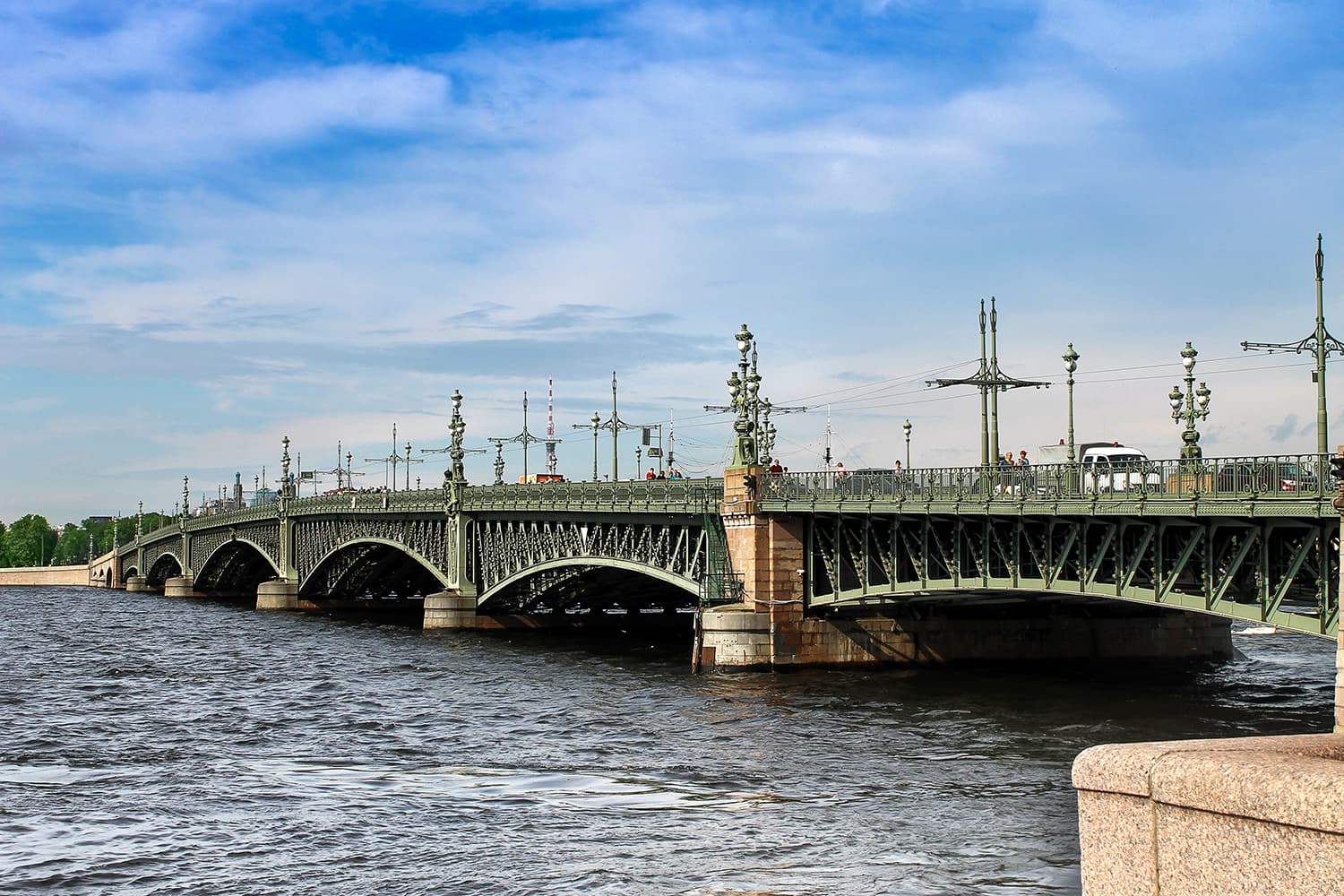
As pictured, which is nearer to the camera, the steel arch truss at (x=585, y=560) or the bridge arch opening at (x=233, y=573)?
the steel arch truss at (x=585, y=560)

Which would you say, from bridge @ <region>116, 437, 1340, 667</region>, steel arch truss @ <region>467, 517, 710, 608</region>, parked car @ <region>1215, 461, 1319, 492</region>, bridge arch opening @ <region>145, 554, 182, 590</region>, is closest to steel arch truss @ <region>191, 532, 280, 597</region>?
bridge arch opening @ <region>145, 554, 182, 590</region>

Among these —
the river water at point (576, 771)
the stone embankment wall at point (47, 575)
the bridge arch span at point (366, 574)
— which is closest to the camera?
the river water at point (576, 771)

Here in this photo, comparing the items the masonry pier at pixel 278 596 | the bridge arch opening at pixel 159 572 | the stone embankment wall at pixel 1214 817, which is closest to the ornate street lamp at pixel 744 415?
the stone embankment wall at pixel 1214 817

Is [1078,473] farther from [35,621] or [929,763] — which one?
[35,621]

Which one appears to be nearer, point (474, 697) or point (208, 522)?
point (474, 697)

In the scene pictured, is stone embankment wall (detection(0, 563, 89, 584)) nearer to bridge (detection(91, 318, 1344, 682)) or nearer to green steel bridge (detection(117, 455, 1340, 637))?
green steel bridge (detection(117, 455, 1340, 637))

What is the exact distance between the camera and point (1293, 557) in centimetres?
2859

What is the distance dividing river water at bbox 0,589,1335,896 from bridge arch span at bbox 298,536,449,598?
123 feet

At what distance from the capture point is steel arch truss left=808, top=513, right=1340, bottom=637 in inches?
1144

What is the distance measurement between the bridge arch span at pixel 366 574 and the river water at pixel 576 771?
123ft

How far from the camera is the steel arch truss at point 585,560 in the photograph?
55250 millimetres

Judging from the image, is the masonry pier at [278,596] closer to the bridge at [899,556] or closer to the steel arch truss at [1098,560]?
Result: the bridge at [899,556]

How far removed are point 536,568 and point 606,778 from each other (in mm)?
35604

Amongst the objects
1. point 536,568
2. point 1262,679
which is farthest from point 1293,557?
point 536,568
